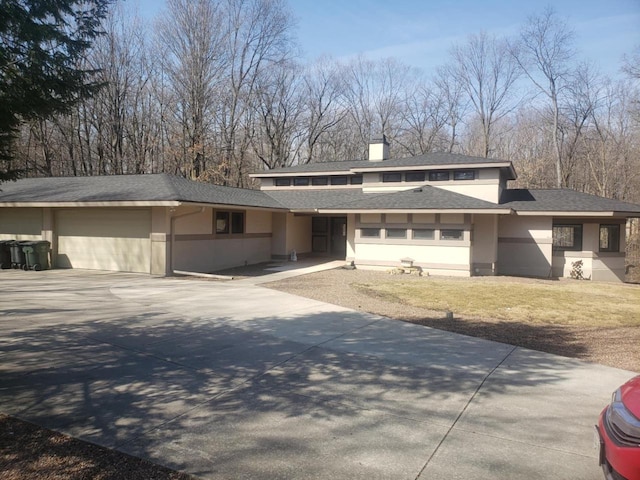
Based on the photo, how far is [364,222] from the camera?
1972 centimetres

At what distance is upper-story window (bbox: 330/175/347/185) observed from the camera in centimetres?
2483

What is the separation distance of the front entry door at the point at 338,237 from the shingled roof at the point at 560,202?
27.0 ft

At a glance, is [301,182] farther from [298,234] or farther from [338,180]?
[298,234]

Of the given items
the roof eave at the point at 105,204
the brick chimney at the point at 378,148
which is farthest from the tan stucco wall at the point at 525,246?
Answer: the roof eave at the point at 105,204

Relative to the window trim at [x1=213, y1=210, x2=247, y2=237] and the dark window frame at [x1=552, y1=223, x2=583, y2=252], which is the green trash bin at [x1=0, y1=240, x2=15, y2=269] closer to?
the window trim at [x1=213, y1=210, x2=247, y2=237]

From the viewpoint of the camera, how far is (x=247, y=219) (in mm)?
20141

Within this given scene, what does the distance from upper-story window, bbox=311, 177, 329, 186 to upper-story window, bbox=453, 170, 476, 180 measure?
7411 mm

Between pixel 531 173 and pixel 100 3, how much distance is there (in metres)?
36.1

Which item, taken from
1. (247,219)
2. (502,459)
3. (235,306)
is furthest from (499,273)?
(502,459)

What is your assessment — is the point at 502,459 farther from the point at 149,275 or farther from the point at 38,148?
the point at 38,148

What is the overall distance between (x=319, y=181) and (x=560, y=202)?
12035 mm

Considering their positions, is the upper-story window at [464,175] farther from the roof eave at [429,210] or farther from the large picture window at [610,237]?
the large picture window at [610,237]

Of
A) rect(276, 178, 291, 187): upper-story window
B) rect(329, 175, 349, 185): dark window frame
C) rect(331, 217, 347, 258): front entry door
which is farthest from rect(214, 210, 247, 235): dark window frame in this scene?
rect(329, 175, 349, 185): dark window frame

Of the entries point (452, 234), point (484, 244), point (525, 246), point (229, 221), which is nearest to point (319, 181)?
point (229, 221)
